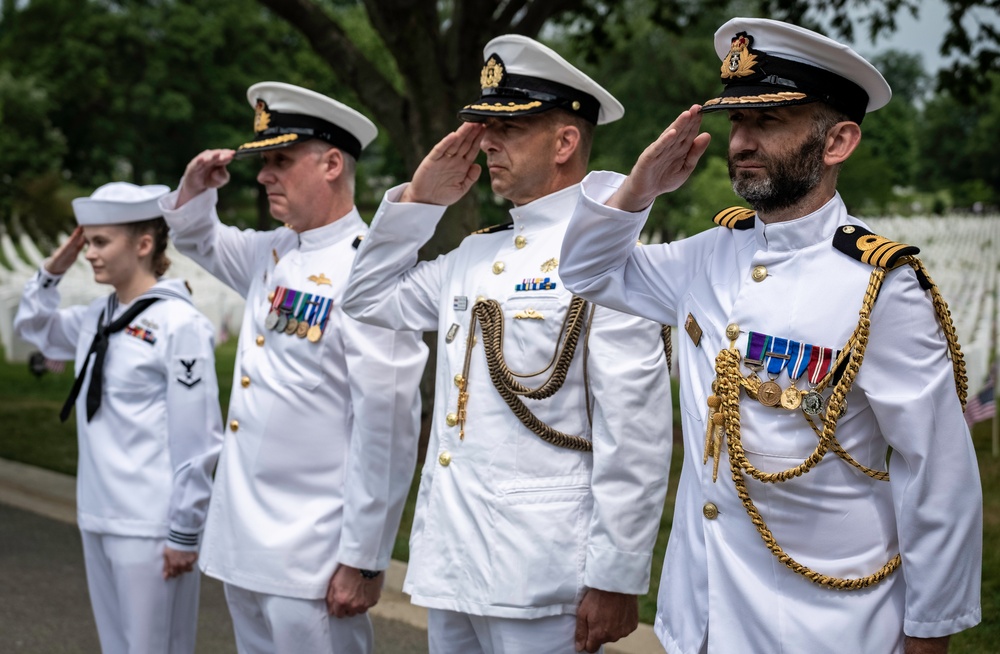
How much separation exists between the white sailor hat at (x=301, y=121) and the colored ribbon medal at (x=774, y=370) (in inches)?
80.8

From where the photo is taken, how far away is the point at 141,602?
416cm

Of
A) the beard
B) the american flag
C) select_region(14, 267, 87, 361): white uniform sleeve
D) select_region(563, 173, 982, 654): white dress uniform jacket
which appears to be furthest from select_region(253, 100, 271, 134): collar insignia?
the american flag

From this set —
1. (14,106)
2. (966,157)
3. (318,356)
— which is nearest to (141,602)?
(318,356)

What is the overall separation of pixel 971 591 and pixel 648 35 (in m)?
41.7

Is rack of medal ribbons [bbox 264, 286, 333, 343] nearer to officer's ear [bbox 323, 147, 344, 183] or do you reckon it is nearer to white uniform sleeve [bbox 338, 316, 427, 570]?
white uniform sleeve [bbox 338, 316, 427, 570]

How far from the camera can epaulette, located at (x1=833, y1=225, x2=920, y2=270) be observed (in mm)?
2428

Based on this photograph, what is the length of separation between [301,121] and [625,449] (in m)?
1.81

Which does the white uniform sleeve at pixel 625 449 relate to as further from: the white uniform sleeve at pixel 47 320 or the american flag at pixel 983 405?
the american flag at pixel 983 405

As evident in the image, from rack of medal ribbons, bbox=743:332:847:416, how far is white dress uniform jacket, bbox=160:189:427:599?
1.55 m

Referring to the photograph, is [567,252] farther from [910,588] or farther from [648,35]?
[648,35]

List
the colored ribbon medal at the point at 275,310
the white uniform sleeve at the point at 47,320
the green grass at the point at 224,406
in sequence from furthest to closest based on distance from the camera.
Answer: the green grass at the point at 224,406
the white uniform sleeve at the point at 47,320
the colored ribbon medal at the point at 275,310

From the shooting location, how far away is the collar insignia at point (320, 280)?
4.01 m

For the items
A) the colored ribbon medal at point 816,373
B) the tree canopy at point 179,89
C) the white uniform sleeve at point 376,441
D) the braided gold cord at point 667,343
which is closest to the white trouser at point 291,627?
the white uniform sleeve at point 376,441

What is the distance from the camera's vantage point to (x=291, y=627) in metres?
3.82
